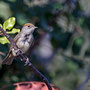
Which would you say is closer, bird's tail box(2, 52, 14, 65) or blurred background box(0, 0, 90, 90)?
bird's tail box(2, 52, 14, 65)

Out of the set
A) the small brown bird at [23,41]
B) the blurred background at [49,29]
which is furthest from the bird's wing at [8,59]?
the blurred background at [49,29]

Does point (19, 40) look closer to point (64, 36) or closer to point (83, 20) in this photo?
point (64, 36)

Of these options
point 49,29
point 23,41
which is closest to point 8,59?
point 23,41

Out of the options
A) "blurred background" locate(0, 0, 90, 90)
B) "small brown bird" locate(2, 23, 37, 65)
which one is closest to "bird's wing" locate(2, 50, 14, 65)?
"small brown bird" locate(2, 23, 37, 65)

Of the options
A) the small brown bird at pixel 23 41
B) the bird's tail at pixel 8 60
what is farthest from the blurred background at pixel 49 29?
the bird's tail at pixel 8 60

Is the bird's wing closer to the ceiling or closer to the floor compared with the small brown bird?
closer to the floor

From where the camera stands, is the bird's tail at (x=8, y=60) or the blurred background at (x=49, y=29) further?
the blurred background at (x=49, y=29)

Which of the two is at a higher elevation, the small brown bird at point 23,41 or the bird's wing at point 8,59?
the small brown bird at point 23,41

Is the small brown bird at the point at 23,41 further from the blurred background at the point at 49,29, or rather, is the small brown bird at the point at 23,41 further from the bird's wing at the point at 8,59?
the blurred background at the point at 49,29

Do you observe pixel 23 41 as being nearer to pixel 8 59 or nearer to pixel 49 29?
pixel 8 59

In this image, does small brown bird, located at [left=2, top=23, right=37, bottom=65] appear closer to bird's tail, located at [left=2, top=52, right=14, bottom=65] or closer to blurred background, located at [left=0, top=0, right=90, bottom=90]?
bird's tail, located at [left=2, top=52, right=14, bottom=65]

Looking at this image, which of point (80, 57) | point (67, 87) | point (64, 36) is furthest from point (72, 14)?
point (67, 87)

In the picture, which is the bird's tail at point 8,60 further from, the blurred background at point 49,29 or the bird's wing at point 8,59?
the blurred background at point 49,29

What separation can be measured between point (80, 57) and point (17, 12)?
1.59m
